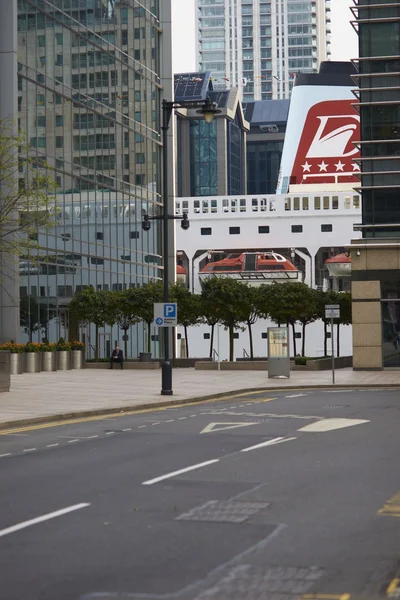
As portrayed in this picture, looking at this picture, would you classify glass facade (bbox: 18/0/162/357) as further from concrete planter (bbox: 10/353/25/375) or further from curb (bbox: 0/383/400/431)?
curb (bbox: 0/383/400/431)

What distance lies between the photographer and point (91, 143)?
201ft

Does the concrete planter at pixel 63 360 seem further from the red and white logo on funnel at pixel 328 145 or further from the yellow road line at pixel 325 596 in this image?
the red and white logo on funnel at pixel 328 145

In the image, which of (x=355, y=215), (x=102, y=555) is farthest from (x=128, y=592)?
(x=355, y=215)

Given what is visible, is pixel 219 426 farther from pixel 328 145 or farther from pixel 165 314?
pixel 328 145

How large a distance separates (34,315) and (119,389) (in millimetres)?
20520

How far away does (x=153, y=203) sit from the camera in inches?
2744

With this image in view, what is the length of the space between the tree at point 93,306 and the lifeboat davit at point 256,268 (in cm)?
4664

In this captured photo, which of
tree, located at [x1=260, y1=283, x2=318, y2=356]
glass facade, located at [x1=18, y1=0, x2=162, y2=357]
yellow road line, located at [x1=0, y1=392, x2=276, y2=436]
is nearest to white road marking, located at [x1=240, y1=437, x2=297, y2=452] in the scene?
yellow road line, located at [x1=0, y1=392, x2=276, y2=436]

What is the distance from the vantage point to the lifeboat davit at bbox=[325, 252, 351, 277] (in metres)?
102

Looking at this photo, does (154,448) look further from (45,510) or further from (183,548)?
(183,548)

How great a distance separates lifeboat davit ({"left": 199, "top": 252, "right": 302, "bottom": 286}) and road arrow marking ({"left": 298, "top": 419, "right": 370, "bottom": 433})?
270ft

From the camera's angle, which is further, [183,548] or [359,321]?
[359,321]

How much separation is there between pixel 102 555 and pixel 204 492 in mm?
3357

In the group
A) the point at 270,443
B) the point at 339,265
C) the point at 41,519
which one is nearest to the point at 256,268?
the point at 339,265
